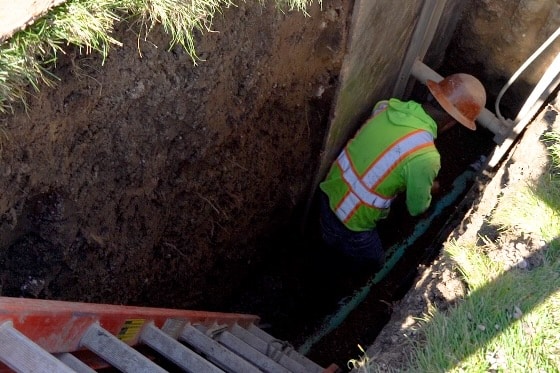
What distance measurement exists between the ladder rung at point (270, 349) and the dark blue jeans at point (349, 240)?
1.19 m

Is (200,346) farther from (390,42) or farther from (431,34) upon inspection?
(431,34)

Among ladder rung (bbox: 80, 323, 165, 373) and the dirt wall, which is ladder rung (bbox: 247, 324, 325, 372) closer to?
the dirt wall

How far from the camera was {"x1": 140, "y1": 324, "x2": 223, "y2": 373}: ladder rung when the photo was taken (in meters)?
2.61

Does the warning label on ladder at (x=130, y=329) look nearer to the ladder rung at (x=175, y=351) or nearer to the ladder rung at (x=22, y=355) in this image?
the ladder rung at (x=175, y=351)

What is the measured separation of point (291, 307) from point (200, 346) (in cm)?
226

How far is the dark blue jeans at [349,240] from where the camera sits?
4520mm

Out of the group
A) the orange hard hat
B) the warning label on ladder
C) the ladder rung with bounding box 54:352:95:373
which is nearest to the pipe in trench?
the orange hard hat

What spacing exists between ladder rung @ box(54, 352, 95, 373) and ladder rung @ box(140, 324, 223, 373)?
0.49 metres

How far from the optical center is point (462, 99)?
4.23 meters

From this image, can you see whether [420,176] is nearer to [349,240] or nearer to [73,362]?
[349,240]

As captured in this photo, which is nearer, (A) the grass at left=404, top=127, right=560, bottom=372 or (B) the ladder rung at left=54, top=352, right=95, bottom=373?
(B) the ladder rung at left=54, top=352, right=95, bottom=373

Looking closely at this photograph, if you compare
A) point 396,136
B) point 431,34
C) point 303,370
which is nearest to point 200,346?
point 303,370

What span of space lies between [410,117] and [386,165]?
0.36 metres

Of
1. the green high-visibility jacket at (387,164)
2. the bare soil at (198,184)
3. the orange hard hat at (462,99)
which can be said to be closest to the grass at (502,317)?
the bare soil at (198,184)
